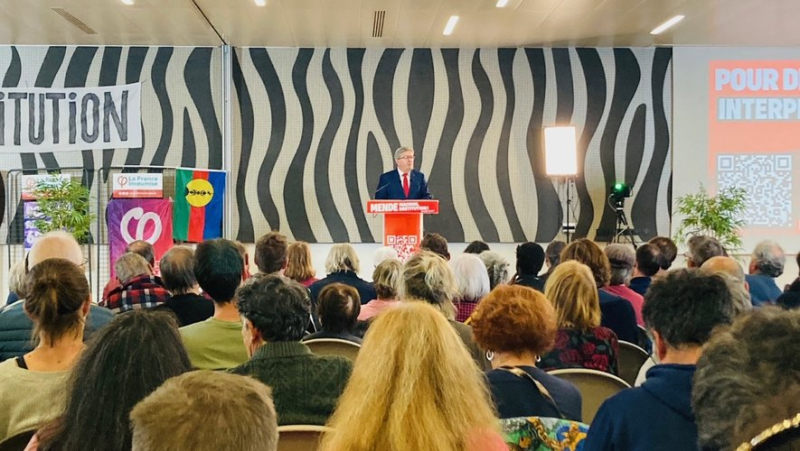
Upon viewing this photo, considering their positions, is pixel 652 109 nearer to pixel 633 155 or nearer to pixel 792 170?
pixel 633 155

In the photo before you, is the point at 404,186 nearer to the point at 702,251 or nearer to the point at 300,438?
the point at 702,251

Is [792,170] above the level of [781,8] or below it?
below

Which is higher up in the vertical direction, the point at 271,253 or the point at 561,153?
the point at 561,153

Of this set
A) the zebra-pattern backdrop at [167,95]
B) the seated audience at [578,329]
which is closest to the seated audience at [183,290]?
the seated audience at [578,329]

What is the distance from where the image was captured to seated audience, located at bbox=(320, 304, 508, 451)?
1.39 metres

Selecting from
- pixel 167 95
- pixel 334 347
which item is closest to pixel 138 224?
pixel 167 95

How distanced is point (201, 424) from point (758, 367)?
77 cm

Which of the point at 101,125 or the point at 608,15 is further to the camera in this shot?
the point at 101,125

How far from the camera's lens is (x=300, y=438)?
186 centimetres

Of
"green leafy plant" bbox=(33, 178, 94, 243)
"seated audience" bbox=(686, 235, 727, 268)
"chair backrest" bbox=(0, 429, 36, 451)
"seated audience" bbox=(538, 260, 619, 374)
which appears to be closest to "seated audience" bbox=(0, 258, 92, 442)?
"chair backrest" bbox=(0, 429, 36, 451)

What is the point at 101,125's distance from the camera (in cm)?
1026

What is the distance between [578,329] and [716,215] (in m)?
7.46

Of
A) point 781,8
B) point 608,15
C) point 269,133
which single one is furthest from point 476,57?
point 781,8

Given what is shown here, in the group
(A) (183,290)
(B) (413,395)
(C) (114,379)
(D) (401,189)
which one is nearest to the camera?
(B) (413,395)
